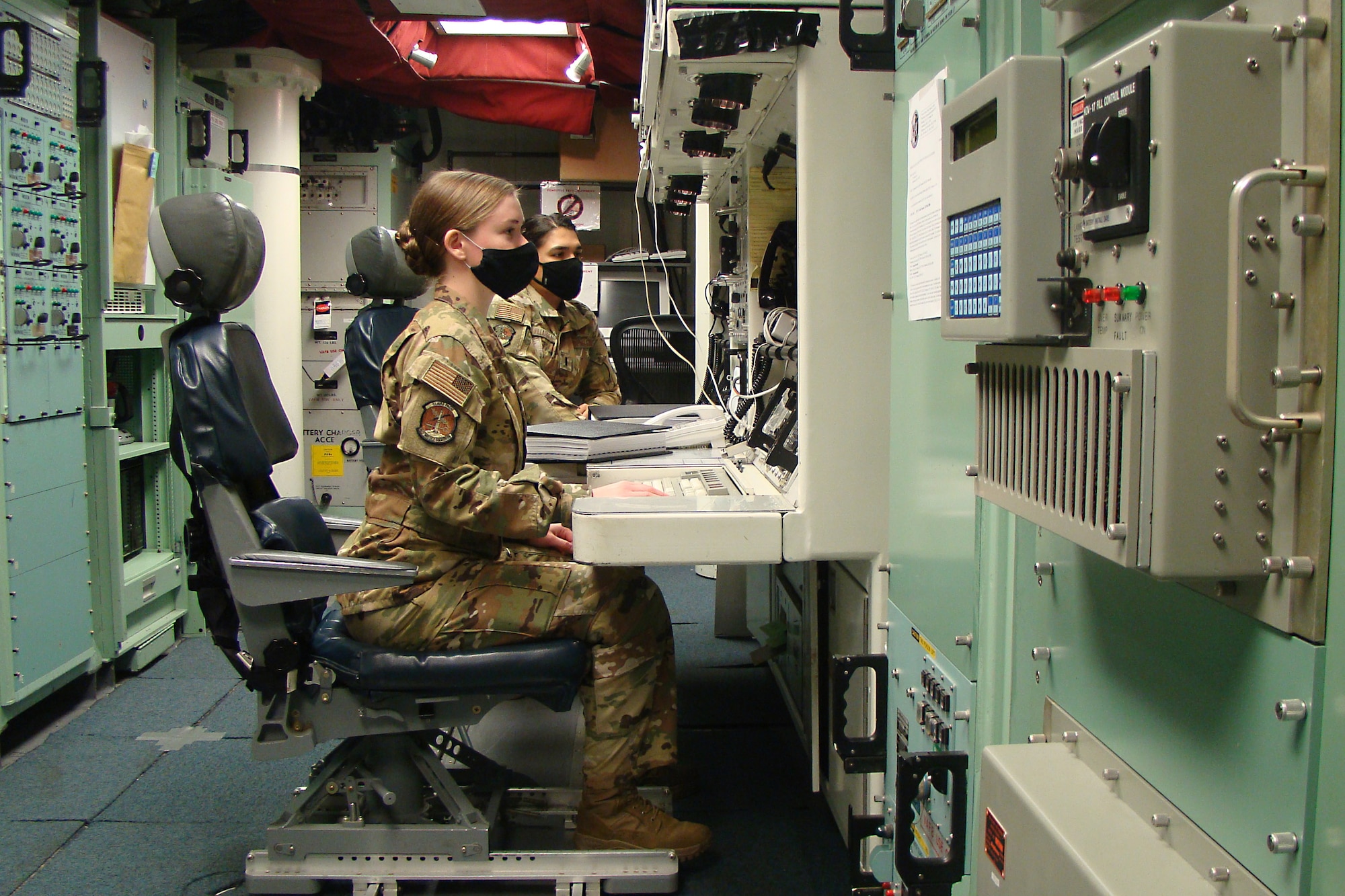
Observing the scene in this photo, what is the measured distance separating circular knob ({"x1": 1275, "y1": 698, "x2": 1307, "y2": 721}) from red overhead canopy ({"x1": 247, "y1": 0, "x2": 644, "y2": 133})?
382 cm

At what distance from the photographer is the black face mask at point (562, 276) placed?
351 cm

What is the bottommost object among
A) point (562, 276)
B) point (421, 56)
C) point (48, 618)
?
point (48, 618)

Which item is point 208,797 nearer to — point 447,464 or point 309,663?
point 309,663

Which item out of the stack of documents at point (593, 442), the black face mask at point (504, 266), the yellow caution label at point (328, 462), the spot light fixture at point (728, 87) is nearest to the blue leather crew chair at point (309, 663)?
the black face mask at point (504, 266)

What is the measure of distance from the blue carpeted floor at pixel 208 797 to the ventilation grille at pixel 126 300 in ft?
3.90

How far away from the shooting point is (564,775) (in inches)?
102

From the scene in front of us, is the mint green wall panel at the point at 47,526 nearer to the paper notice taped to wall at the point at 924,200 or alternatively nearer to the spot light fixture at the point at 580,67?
the paper notice taped to wall at the point at 924,200

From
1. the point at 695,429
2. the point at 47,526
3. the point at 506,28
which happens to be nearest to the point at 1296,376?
the point at 695,429

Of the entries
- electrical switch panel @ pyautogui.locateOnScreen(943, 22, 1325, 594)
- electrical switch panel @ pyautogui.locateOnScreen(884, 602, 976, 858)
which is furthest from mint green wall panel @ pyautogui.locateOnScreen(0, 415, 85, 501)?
electrical switch panel @ pyautogui.locateOnScreen(943, 22, 1325, 594)

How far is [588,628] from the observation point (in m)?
1.98

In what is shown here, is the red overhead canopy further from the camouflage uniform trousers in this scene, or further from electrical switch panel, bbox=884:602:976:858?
electrical switch panel, bbox=884:602:976:858

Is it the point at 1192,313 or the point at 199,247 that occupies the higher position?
the point at 199,247

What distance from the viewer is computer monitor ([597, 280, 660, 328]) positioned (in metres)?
5.08

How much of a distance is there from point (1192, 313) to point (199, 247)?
171 centimetres
